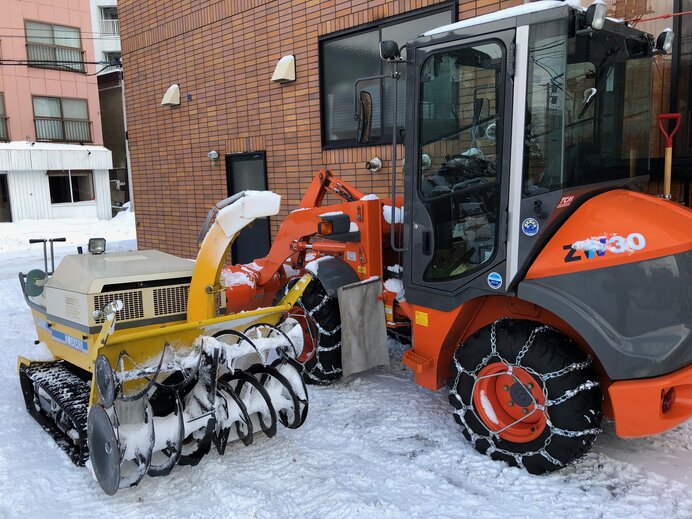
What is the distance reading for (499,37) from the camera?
10.6 ft

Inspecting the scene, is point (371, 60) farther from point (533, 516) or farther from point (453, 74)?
point (533, 516)

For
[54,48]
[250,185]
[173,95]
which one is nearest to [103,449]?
[250,185]

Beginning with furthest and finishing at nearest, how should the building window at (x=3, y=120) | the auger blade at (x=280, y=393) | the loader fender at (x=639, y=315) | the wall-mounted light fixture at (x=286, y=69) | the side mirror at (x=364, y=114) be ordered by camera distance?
the building window at (x=3, y=120), the wall-mounted light fixture at (x=286, y=69), the side mirror at (x=364, y=114), the auger blade at (x=280, y=393), the loader fender at (x=639, y=315)

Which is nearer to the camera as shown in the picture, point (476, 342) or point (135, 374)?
point (135, 374)

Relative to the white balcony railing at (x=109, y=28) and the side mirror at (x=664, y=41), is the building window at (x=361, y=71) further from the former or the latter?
the white balcony railing at (x=109, y=28)

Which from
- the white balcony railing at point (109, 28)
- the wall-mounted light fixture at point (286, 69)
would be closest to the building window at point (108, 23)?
the white balcony railing at point (109, 28)

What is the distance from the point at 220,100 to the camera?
8383 millimetres

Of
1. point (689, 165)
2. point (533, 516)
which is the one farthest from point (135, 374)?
point (689, 165)

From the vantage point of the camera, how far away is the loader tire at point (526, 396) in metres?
3.12

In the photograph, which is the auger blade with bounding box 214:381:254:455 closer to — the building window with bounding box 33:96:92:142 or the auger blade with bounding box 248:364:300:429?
the auger blade with bounding box 248:364:300:429

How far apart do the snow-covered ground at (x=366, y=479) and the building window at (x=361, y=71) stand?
11.5 ft

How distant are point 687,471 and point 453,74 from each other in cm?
271

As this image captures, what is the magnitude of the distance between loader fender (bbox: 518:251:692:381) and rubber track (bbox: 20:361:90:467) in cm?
295

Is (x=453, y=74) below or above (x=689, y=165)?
above
